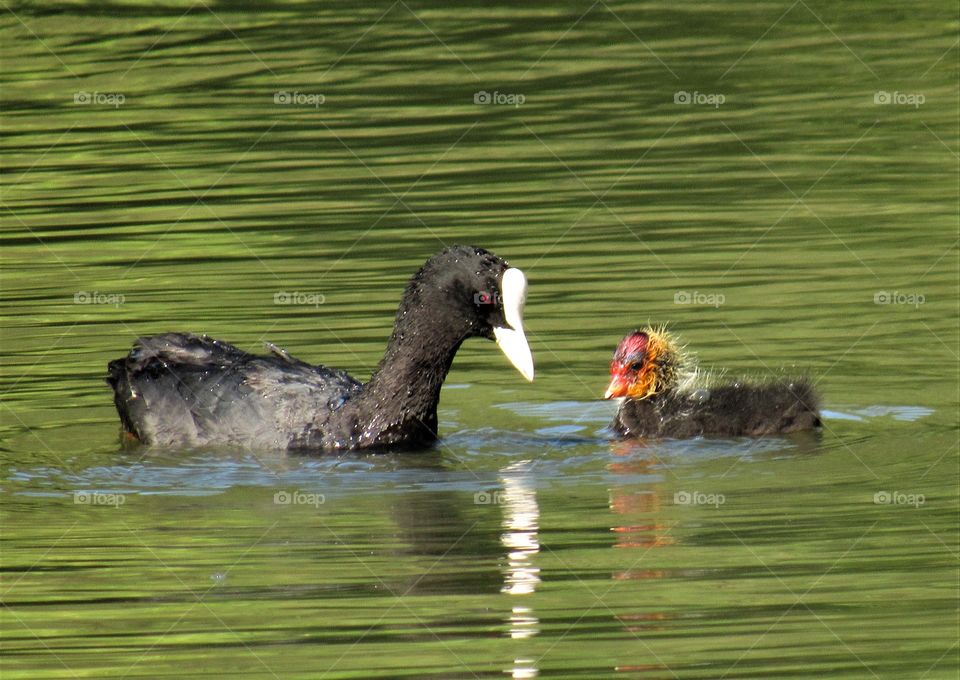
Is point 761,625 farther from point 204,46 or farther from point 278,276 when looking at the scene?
point 204,46

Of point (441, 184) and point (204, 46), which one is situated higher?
point (204, 46)

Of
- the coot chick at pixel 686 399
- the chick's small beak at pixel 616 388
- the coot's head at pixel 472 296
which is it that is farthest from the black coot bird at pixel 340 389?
the coot chick at pixel 686 399

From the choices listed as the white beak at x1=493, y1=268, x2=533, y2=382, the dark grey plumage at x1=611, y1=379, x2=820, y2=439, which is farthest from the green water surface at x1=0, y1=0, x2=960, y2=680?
the white beak at x1=493, y1=268, x2=533, y2=382

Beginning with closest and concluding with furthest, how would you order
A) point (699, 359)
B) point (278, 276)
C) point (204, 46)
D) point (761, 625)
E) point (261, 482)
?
point (761, 625), point (261, 482), point (699, 359), point (278, 276), point (204, 46)

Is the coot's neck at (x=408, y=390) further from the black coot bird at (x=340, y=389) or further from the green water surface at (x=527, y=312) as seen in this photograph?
the green water surface at (x=527, y=312)

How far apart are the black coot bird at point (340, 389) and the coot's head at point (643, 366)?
74cm

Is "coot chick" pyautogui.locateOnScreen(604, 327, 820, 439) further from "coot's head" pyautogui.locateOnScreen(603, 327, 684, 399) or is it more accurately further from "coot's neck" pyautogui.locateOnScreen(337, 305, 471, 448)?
"coot's neck" pyautogui.locateOnScreen(337, 305, 471, 448)

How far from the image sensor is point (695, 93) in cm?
1633

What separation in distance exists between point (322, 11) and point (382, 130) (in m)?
4.90

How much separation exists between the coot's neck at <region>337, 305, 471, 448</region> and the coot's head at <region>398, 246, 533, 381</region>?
0.09 feet

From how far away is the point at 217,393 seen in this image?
923 cm

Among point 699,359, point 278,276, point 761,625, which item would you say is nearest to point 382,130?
point 278,276

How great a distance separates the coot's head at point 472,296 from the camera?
349 inches

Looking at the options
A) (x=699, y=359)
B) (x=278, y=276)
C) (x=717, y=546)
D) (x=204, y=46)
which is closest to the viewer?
(x=717, y=546)
